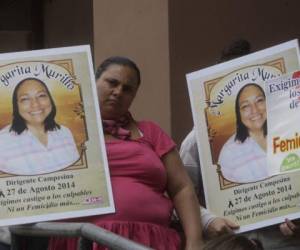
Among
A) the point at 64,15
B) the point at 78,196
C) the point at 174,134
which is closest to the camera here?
the point at 78,196

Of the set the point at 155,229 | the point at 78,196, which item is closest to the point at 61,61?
the point at 78,196

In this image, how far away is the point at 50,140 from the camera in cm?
346

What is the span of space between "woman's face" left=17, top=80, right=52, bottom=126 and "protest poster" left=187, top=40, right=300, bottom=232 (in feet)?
2.06

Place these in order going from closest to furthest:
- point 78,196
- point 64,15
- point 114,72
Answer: point 78,196 → point 114,72 → point 64,15

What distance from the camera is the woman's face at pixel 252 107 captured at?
3.55 meters

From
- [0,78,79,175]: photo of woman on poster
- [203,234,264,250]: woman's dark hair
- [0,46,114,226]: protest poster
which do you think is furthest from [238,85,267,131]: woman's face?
[203,234,264,250]: woman's dark hair

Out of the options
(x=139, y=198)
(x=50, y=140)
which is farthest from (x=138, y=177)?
(x=50, y=140)

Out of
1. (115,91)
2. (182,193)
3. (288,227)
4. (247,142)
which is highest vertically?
(115,91)

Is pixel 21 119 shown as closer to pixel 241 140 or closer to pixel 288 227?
pixel 241 140

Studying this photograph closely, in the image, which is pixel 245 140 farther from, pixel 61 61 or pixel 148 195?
pixel 61 61

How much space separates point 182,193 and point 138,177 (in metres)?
0.24

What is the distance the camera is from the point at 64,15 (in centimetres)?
939

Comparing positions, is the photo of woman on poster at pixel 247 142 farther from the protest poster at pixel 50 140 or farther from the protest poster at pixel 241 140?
the protest poster at pixel 50 140

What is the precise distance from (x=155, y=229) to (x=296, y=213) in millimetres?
570
